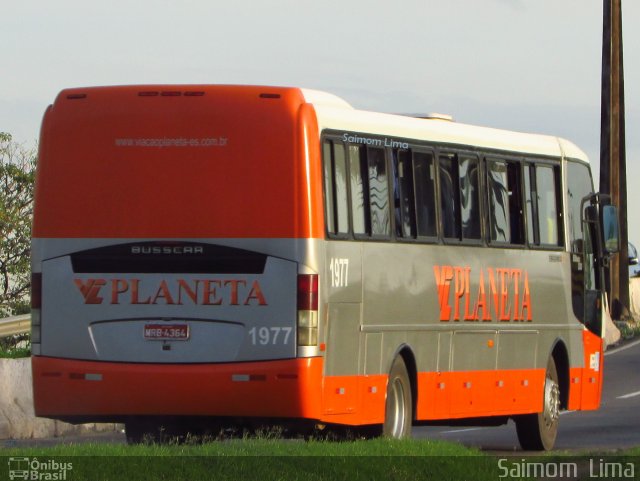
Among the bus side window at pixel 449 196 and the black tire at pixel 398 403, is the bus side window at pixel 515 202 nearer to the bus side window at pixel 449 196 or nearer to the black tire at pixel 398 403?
the bus side window at pixel 449 196

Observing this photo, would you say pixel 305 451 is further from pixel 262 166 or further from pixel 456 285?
pixel 456 285

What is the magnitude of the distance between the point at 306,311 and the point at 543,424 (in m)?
5.78

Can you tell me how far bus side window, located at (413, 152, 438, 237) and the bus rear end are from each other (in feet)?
7.56

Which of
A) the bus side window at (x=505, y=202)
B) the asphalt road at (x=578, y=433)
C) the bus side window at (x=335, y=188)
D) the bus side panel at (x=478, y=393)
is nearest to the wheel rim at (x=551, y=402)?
the bus side panel at (x=478, y=393)

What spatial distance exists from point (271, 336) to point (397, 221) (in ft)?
7.83

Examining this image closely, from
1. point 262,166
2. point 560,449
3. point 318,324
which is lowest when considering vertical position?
point 560,449

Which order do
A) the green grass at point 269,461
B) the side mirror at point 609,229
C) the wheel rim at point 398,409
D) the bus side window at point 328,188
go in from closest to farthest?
the green grass at point 269,461
the bus side window at point 328,188
the wheel rim at point 398,409
the side mirror at point 609,229

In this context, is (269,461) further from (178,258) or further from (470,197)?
(470,197)

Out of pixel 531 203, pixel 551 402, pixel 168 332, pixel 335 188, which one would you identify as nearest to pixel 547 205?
pixel 531 203

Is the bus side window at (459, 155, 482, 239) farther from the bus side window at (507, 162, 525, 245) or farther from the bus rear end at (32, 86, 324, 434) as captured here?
the bus rear end at (32, 86, 324, 434)

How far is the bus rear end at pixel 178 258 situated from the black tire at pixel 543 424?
17.5 feet

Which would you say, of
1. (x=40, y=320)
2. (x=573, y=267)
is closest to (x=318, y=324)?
(x=40, y=320)

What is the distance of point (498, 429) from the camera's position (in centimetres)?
2327

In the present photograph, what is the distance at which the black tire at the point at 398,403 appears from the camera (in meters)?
16.4
